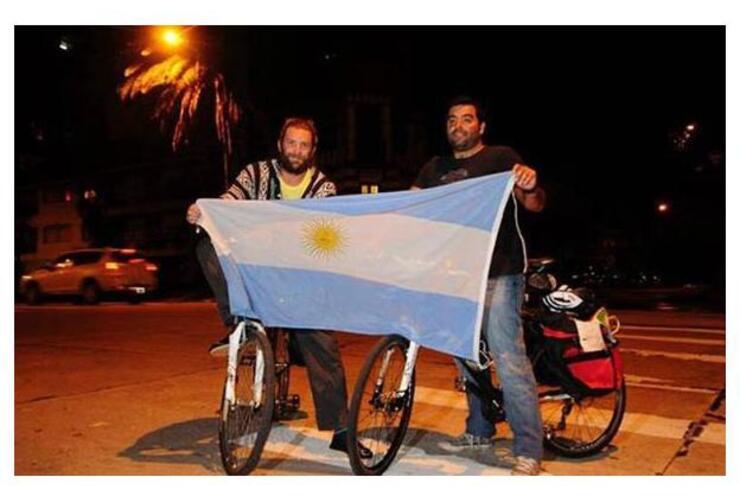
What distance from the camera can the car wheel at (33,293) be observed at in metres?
21.6

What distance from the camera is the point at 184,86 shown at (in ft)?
103

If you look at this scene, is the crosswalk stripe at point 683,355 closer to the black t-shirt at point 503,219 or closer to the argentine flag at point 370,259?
the black t-shirt at point 503,219

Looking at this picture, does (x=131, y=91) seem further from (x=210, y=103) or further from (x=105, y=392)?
(x=105, y=392)

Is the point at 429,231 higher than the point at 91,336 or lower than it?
higher

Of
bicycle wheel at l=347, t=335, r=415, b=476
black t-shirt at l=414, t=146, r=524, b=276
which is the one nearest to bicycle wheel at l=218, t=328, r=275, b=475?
bicycle wheel at l=347, t=335, r=415, b=476

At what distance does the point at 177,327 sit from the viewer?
11.5 metres

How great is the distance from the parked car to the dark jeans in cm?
1673

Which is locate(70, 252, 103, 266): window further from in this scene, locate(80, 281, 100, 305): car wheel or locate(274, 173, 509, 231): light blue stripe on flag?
locate(274, 173, 509, 231): light blue stripe on flag

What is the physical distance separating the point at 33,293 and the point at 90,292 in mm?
2441

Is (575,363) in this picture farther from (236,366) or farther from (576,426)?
(236,366)

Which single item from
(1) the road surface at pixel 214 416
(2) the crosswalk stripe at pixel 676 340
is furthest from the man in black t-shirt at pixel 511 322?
(2) the crosswalk stripe at pixel 676 340

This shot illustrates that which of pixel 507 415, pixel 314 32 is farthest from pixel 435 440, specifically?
pixel 314 32
